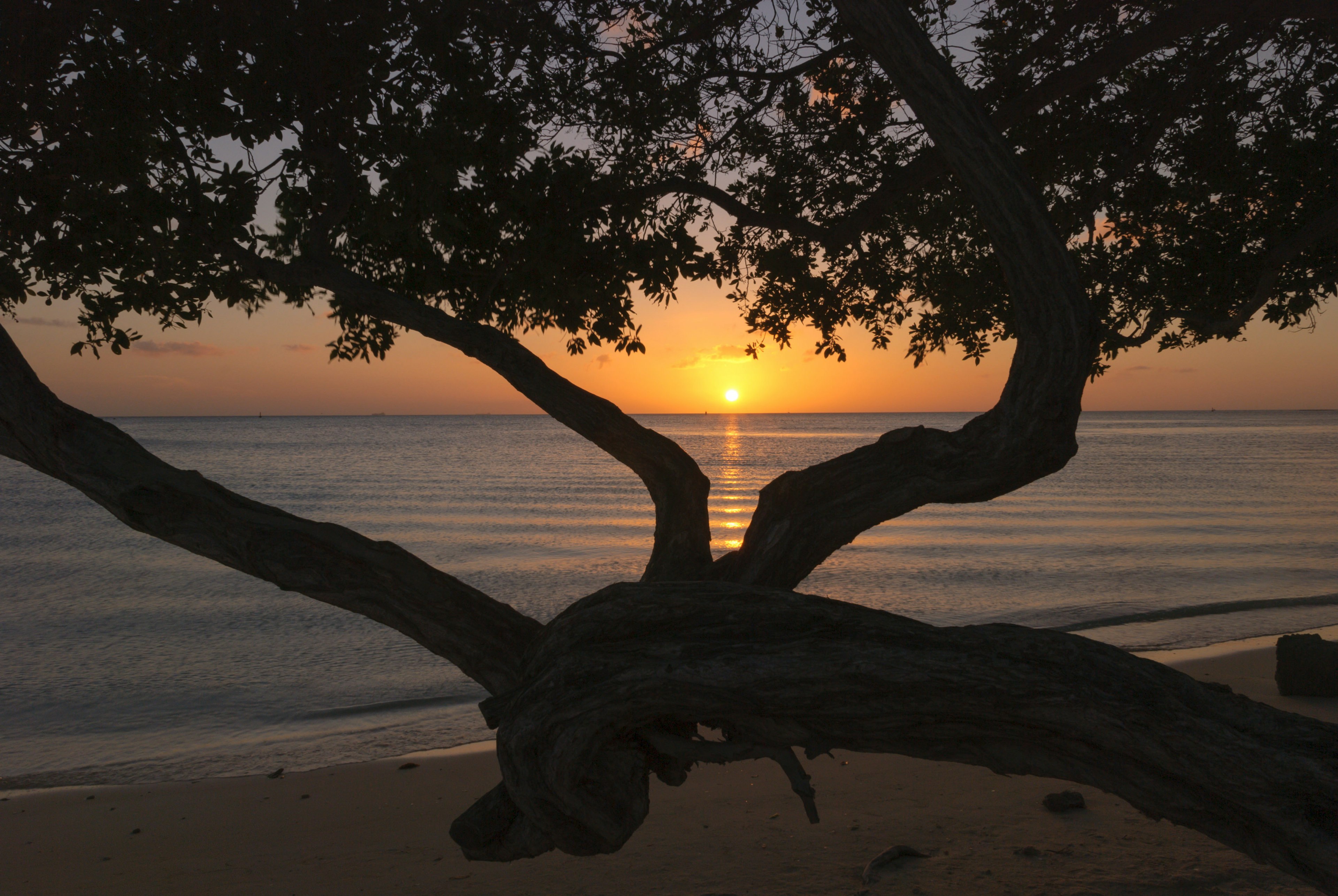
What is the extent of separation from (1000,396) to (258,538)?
3231 millimetres

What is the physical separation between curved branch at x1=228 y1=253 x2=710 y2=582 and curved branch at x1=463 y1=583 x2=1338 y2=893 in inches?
26.9

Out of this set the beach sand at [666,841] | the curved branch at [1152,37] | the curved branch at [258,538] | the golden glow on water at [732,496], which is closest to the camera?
the curved branch at [258,538]

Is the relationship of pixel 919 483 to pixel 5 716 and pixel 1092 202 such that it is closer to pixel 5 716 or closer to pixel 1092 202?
pixel 1092 202

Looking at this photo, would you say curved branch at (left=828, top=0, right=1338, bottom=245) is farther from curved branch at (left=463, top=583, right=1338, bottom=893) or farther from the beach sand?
the beach sand

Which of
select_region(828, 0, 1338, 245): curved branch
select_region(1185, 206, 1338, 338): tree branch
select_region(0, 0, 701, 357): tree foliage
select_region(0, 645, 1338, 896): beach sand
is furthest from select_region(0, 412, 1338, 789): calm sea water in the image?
select_region(828, 0, 1338, 245): curved branch

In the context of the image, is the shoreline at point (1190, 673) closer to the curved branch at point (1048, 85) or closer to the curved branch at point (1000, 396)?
the curved branch at point (1000, 396)

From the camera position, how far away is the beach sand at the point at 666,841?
5395 millimetres

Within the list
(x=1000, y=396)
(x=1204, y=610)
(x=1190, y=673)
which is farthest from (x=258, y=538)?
(x=1204, y=610)

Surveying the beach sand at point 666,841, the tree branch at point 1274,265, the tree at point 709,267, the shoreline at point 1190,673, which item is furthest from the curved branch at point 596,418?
the tree branch at point 1274,265

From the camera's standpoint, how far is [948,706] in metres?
3.23

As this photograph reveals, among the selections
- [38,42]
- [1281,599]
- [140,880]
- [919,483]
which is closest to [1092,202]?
[919,483]

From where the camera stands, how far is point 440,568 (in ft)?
72.9

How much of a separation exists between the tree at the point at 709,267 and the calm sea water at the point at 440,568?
19.3 feet

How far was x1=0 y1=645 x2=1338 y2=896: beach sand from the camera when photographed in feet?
17.7
